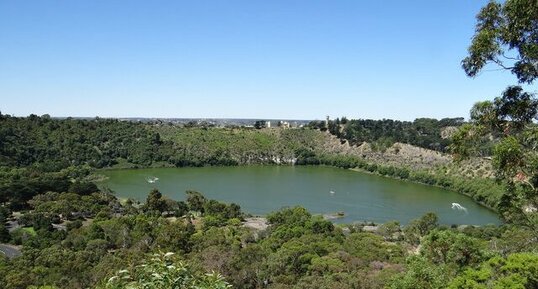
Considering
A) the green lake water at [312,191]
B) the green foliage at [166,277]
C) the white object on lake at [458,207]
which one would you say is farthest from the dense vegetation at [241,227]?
the green lake water at [312,191]

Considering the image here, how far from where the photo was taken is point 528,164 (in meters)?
6.46

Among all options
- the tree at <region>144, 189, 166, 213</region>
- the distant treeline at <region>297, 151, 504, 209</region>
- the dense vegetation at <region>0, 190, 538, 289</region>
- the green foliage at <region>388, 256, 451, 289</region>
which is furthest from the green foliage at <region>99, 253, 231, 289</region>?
the distant treeline at <region>297, 151, 504, 209</region>

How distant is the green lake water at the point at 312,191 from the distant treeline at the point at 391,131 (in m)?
22.1

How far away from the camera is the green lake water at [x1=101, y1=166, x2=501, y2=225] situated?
62.1 m

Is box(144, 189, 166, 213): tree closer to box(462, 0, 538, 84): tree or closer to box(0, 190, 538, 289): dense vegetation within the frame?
box(0, 190, 538, 289): dense vegetation

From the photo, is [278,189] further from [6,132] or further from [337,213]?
[6,132]

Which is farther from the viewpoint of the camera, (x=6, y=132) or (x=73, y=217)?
(x=6, y=132)

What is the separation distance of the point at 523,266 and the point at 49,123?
111836mm

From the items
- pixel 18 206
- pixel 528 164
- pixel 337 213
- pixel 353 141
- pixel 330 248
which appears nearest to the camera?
pixel 528 164

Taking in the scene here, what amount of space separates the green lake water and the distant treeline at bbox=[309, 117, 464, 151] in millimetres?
22147

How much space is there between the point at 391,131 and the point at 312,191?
61.1m

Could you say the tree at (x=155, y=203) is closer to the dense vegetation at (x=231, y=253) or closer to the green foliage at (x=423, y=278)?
the dense vegetation at (x=231, y=253)

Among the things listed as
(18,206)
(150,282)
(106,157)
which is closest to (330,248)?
(150,282)

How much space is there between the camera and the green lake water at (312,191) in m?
62.1
